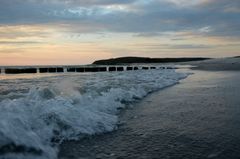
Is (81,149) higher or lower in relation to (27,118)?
lower

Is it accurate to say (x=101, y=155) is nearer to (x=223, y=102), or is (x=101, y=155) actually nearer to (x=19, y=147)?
(x=19, y=147)

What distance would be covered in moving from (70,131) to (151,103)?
563 cm

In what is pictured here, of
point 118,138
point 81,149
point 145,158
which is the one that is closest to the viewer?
point 145,158

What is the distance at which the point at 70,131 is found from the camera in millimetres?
7258

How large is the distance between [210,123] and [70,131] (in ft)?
11.4

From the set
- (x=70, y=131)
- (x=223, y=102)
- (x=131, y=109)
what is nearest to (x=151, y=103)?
(x=131, y=109)

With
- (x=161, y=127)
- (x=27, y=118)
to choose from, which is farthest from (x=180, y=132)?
(x=27, y=118)

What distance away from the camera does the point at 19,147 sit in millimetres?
5512

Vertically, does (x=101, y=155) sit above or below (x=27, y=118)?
below

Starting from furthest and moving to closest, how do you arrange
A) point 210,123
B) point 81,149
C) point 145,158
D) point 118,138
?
point 210,123 < point 118,138 < point 81,149 < point 145,158

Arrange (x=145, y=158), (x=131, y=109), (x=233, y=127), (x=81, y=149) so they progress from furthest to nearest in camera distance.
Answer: (x=131, y=109), (x=233, y=127), (x=81, y=149), (x=145, y=158)

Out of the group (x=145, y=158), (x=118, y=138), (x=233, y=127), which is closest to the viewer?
(x=145, y=158)

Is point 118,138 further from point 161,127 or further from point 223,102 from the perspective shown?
point 223,102

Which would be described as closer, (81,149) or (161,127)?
(81,149)
